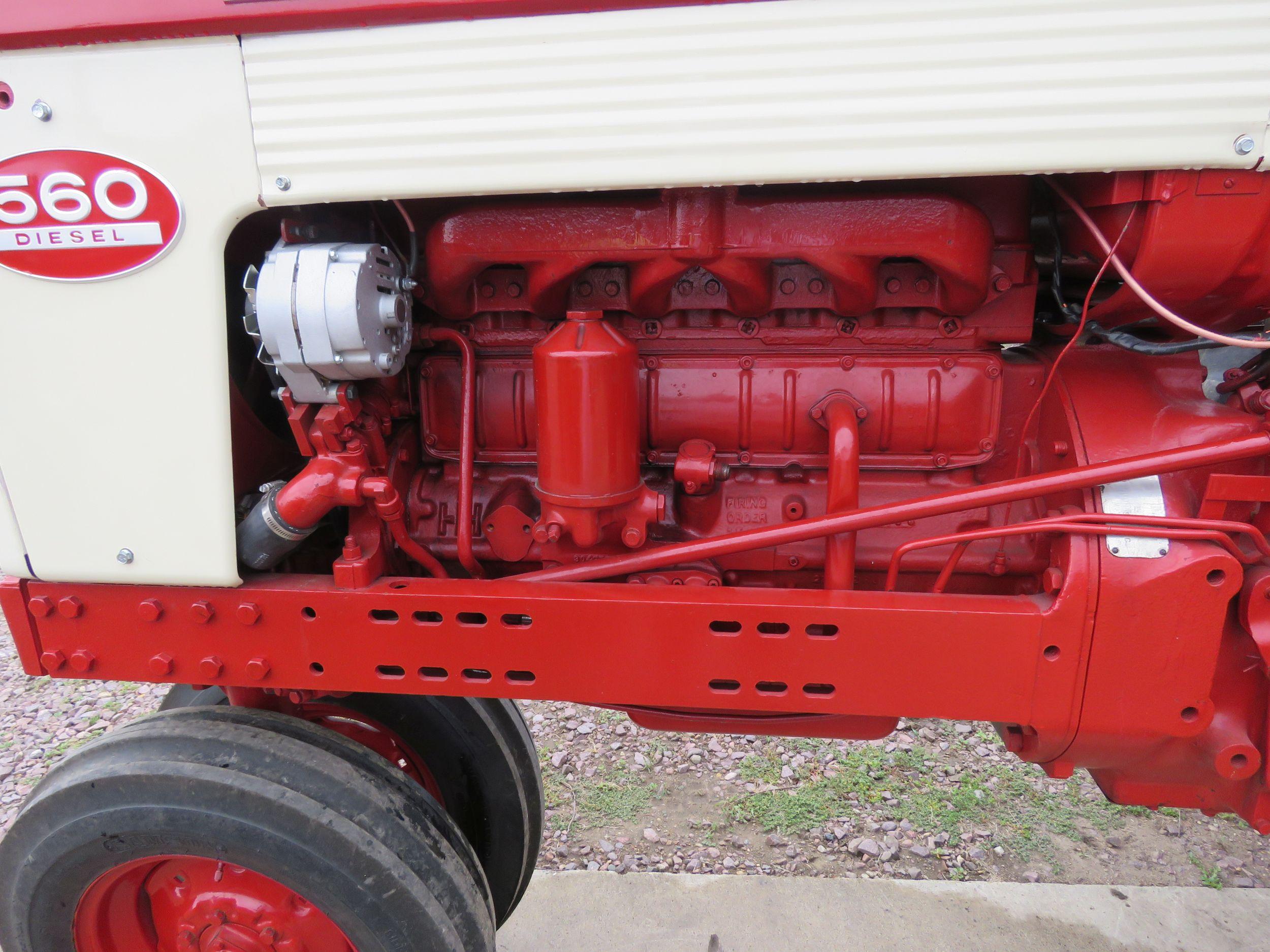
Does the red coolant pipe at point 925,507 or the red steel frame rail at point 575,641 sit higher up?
the red coolant pipe at point 925,507

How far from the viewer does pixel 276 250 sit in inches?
49.6

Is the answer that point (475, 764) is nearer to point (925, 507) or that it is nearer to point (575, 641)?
point (575, 641)

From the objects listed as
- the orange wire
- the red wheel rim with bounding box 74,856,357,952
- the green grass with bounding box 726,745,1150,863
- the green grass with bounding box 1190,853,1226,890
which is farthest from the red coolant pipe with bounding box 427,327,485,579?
the green grass with bounding box 1190,853,1226,890

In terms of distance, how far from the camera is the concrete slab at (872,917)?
1.93m

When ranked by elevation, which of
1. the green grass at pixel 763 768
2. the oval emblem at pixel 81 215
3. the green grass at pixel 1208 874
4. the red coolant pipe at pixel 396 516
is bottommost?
the green grass at pixel 1208 874

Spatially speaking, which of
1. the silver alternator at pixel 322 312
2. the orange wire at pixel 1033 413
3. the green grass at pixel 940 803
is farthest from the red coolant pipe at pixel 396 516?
the green grass at pixel 940 803

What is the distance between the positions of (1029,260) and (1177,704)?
789 millimetres

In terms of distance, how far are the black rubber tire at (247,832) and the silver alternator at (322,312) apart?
2.23 feet

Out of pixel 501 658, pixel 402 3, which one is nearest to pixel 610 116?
pixel 402 3

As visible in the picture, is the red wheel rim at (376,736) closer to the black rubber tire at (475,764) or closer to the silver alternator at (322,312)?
the black rubber tire at (475,764)

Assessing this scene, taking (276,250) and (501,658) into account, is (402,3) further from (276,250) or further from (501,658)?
(501,658)

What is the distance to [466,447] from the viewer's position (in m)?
1.44

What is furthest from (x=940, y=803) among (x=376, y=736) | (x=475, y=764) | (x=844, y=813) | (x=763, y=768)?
(x=376, y=736)

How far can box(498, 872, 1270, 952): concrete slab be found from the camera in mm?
1934
